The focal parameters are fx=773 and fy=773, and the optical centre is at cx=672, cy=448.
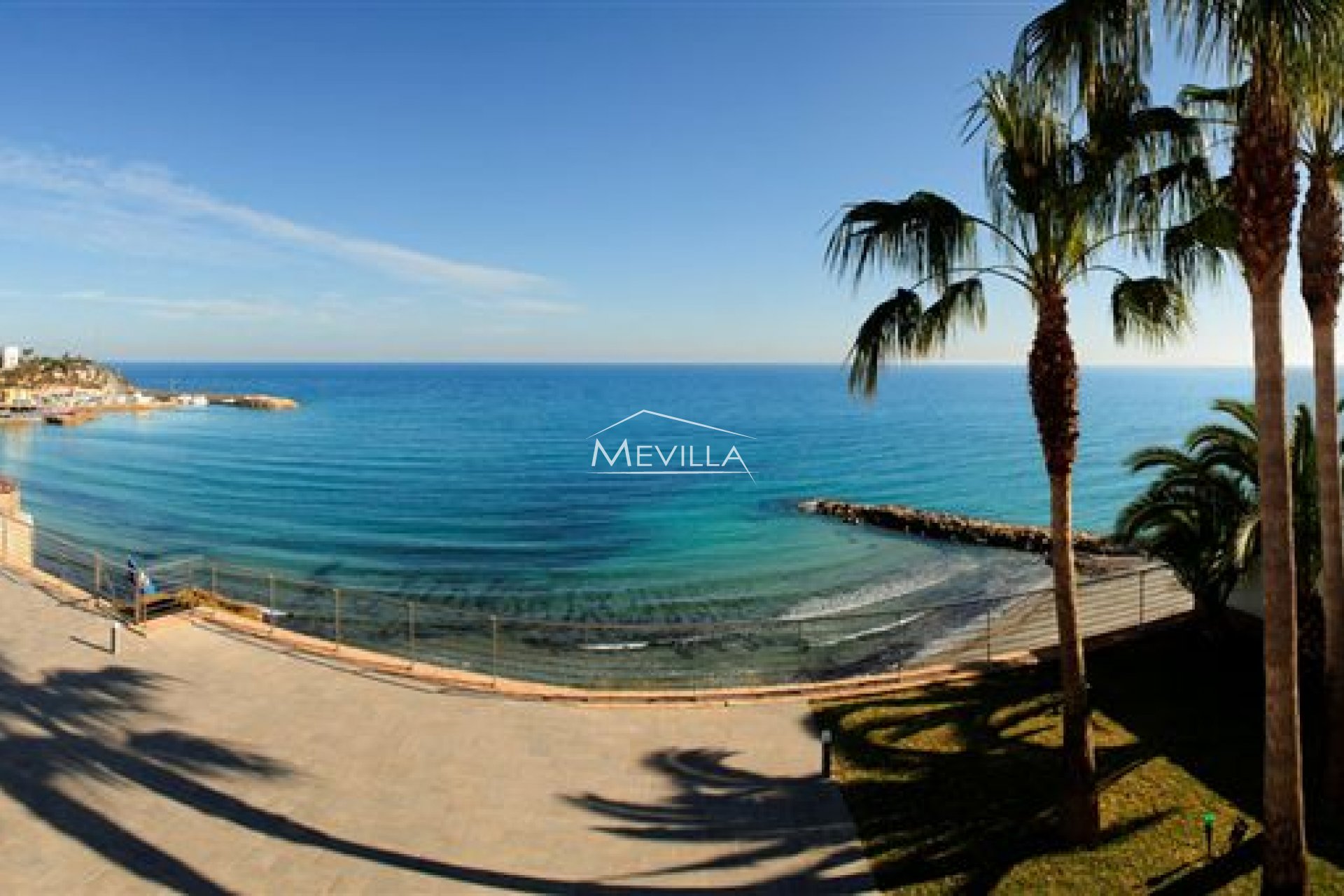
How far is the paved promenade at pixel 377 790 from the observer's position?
705 centimetres

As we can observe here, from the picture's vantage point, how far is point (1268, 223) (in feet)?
19.2

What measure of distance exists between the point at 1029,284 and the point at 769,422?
94.6 metres

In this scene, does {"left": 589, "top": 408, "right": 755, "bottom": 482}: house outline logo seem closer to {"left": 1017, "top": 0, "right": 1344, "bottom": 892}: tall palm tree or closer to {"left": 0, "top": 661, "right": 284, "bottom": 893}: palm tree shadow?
{"left": 0, "top": 661, "right": 284, "bottom": 893}: palm tree shadow

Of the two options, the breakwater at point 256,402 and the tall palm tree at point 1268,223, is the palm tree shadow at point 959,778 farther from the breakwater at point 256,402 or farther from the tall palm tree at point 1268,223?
the breakwater at point 256,402

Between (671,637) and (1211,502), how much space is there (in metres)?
12.6

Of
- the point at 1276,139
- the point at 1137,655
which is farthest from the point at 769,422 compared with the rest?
the point at 1276,139

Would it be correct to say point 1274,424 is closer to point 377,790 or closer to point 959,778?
Result: point 959,778

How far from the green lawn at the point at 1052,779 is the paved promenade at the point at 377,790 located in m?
0.61

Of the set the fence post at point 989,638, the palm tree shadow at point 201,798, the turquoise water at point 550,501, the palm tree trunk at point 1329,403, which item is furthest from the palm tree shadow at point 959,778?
the turquoise water at point 550,501

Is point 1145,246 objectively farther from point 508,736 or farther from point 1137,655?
point 508,736

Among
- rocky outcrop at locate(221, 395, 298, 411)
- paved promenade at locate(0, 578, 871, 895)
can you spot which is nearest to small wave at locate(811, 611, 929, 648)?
paved promenade at locate(0, 578, 871, 895)

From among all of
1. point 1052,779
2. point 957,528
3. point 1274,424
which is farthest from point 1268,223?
point 957,528

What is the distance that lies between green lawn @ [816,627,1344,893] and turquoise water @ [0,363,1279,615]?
190 inches

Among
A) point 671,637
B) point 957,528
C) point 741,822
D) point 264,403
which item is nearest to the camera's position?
point 741,822
